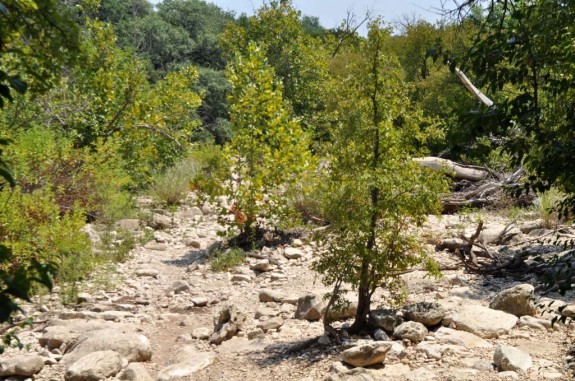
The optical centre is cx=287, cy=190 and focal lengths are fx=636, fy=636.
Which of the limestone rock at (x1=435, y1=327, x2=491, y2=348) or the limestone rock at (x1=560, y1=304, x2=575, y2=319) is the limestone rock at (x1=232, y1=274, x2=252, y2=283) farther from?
the limestone rock at (x1=560, y1=304, x2=575, y2=319)

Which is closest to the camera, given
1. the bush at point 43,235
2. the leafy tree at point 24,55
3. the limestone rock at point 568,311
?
the leafy tree at point 24,55

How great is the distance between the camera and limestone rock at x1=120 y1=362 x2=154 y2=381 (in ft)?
16.5

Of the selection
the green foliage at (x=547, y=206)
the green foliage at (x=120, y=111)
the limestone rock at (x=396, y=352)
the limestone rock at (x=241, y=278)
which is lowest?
the limestone rock at (x=396, y=352)

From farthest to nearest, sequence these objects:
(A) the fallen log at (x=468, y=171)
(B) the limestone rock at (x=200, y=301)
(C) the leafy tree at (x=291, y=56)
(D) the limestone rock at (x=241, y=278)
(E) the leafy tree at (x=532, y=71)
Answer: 1. (C) the leafy tree at (x=291, y=56)
2. (A) the fallen log at (x=468, y=171)
3. (D) the limestone rock at (x=241, y=278)
4. (B) the limestone rock at (x=200, y=301)
5. (E) the leafy tree at (x=532, y=71)

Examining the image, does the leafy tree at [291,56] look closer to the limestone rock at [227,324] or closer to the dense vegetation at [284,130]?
the dense vegetation at [284,130]

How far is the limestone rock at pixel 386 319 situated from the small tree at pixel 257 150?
371 cm

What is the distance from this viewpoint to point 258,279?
795cm

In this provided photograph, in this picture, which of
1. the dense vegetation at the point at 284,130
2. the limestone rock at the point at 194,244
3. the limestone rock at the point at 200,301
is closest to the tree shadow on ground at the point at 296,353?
the dense vegetation at the point at 284,130

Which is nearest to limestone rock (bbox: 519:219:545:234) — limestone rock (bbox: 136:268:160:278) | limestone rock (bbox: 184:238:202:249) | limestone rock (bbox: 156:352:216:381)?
limestone rock (bbox: 184:238:202:249)

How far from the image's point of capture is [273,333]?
605cm

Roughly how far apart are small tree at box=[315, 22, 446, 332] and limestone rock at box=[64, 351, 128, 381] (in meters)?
1.84

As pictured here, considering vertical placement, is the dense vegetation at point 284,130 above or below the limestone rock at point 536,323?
above

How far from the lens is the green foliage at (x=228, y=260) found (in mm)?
8320

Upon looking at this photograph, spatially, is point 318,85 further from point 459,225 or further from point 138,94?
point 459,225
